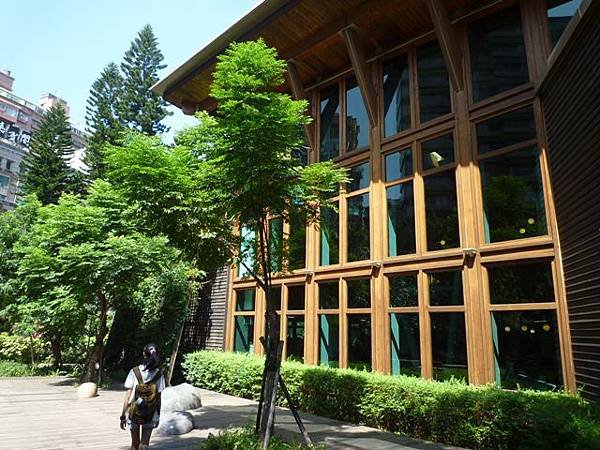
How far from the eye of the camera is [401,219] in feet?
31.6

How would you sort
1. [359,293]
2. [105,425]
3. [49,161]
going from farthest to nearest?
1. [49,161]
2. [359,293]
3. [105,425]

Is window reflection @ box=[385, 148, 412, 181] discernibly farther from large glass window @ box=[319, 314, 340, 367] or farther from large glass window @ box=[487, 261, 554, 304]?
large glass window @ box=[319, 314, 340, 367]

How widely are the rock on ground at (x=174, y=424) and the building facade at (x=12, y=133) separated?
46.2 meters

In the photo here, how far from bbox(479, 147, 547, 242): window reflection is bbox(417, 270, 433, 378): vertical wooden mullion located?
1.64m

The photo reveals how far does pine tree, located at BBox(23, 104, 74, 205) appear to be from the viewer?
25922mm

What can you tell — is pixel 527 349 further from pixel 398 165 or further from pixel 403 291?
pixel 398 165

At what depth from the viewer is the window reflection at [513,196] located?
25.0 ft

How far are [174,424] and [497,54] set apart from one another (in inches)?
377

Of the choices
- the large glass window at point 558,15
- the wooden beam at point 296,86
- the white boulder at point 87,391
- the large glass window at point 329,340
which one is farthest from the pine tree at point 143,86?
the large glass window at point 558,15

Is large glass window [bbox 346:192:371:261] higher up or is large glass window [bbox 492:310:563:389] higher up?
large glass window [bbox 346:192:371:261]

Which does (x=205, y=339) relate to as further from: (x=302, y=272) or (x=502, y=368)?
(x=502, y=368)

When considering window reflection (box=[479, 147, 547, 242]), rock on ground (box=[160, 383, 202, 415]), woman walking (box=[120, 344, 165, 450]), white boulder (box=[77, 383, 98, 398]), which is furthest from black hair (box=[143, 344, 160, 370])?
white boulder (box=[77, 383, 98, 398])

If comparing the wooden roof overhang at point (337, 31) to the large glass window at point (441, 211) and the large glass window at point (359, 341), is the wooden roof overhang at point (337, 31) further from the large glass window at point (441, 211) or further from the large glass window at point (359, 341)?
the large glass window at point (359, 341)

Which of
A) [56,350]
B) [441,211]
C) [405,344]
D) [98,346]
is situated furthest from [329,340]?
[56,350]
